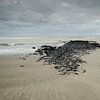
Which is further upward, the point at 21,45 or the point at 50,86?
the point at 50,86

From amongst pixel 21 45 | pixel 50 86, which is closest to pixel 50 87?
pixel 50 86

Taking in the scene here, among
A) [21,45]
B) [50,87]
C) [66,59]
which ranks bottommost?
[21,45]

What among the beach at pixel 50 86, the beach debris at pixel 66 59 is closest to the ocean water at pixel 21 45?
the beach debris at pixel 66 59

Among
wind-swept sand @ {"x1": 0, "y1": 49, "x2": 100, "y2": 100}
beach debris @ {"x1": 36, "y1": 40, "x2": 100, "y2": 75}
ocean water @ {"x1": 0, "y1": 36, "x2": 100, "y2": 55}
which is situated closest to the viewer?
wind-swept sand @ {"x1": 0, "y1": 49, "x2": 100, "y2": 100}

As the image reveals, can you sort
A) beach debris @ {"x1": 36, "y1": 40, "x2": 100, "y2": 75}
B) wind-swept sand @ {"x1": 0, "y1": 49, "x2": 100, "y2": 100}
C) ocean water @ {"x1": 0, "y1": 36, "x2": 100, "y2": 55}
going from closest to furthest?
1. wind-swept sand @ {"x1": 0, "y1": 49, "x2": 100, "y2": 100}
2. beach debris @ {"x1": 36, "y1": 40, "x2": 100, "y2": 75}
3. ocean water @ {"x1": 0, "y1": 36, "x2": 100, "y2": 55}

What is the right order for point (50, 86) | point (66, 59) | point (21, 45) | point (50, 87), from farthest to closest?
point (21, 45)
point (66, 59)
point (50, 86)
point (50, 87)

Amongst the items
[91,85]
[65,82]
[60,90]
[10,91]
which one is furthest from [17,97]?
[91,85]

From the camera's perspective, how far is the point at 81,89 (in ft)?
18.6

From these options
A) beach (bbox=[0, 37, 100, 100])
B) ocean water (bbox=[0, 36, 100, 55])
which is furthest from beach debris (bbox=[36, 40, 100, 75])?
ocean water (bbox=[0, 36, 100, 55])

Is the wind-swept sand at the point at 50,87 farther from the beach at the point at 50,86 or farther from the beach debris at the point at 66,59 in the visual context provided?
the beach debris at the point at 66,59

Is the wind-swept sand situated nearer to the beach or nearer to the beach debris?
the beach

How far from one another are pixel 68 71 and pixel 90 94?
2.92 metres

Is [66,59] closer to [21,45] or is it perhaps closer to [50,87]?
[50,87]

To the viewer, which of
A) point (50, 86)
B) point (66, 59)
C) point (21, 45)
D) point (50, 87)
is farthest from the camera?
point (21, 45)
